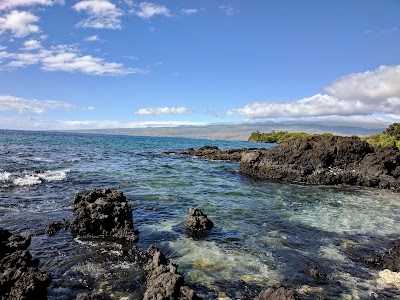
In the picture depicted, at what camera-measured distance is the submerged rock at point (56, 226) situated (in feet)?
44.0

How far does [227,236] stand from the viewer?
1416 centimetres

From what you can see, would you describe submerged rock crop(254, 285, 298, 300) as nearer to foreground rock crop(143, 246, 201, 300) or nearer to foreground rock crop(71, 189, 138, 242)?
foreground rock crop(143, 246, 201, 300)

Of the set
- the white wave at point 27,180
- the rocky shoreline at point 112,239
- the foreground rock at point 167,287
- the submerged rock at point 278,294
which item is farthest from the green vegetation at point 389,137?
the foreground rock at point 167,287

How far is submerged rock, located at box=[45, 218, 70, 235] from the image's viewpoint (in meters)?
13.4

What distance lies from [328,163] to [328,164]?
122mm

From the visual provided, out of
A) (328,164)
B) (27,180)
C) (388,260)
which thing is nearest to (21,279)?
(388,260)

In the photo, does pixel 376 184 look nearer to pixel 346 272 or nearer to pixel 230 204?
pixel 230 204

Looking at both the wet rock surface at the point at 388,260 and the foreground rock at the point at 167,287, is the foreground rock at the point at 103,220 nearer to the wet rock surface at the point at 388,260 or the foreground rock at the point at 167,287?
the foreground rock at the point at 167,287

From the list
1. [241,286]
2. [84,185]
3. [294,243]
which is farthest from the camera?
[84,185]

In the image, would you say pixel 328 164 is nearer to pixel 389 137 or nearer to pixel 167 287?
pixel 167 287

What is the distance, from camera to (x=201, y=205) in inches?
795

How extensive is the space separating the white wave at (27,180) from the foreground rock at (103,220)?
1151cm

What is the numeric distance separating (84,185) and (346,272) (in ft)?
64.2

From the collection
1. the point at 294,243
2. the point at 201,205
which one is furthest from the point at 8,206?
the point at 294,243
